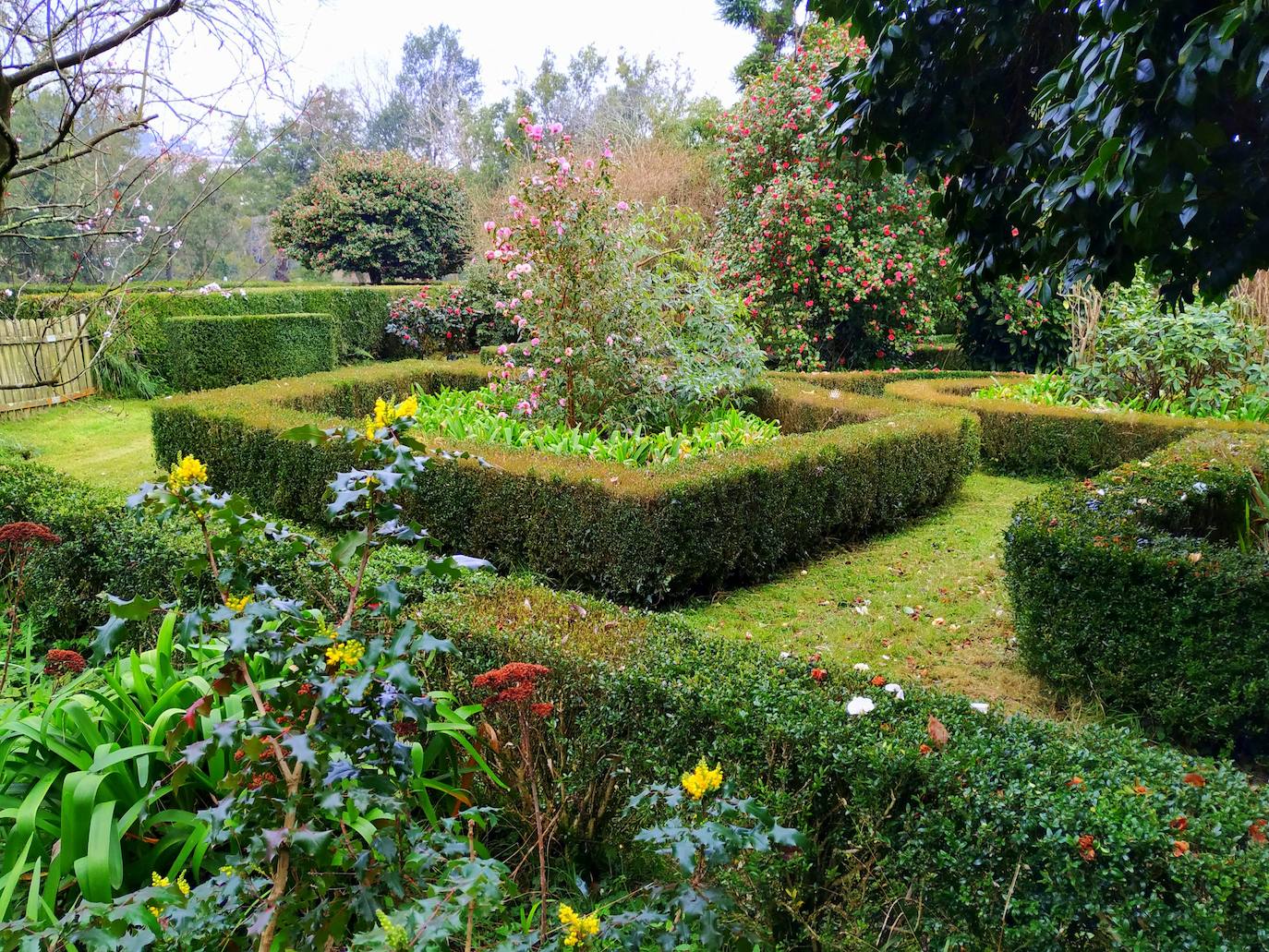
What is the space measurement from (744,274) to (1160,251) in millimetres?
9794

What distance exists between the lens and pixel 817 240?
36.9 feet

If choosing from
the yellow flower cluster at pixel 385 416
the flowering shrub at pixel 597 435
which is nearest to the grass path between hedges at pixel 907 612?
the flowering shrub at pixel 597 435

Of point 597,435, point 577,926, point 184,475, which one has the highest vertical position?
point 184,475

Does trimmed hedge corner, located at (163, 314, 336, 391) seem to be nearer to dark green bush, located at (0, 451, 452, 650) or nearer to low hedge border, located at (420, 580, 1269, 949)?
dark green bush, located at (0, 451, 452, 650)

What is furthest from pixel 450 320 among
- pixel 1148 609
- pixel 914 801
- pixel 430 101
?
pixel 430 101

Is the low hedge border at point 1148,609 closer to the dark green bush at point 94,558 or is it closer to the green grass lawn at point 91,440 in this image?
the dark green bush at point 94,558

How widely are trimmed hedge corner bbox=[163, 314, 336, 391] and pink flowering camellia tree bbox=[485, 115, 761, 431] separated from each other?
20.7 ft

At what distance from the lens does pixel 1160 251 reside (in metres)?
2.45

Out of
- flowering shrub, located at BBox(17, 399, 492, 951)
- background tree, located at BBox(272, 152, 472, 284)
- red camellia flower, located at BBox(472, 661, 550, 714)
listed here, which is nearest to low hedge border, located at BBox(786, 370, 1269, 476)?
red camellia flower, located at BBox(472, 661, 550, 714)

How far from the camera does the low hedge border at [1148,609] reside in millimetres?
2992

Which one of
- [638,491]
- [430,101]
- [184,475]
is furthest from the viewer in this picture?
[430,101]

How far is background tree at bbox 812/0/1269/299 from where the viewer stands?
1.84m

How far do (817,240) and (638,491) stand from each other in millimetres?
8194

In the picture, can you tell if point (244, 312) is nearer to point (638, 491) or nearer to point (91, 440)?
point (91, 440)
